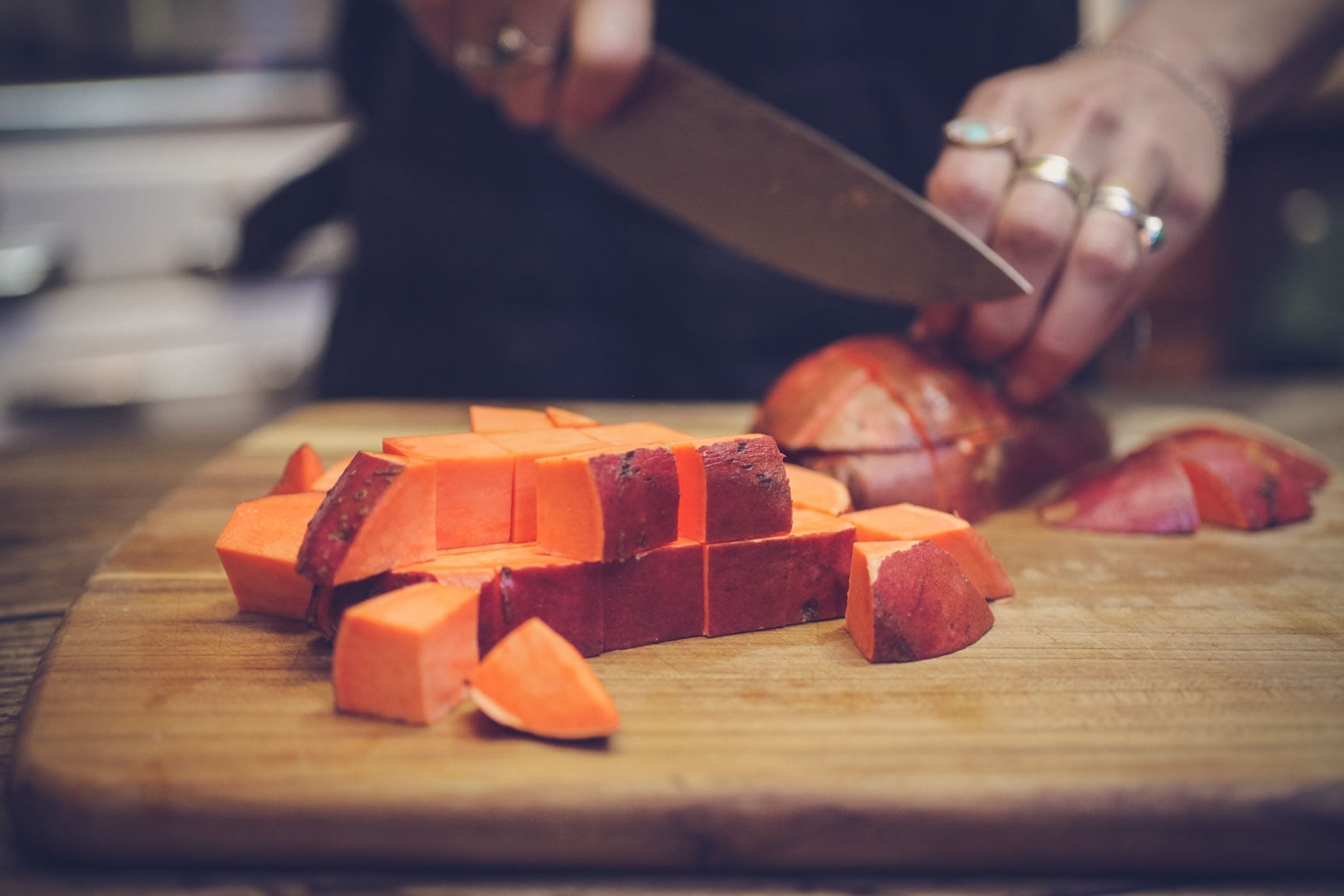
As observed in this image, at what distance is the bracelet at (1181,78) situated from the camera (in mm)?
2125

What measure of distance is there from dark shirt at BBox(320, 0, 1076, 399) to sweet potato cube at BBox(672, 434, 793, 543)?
58.6 inches

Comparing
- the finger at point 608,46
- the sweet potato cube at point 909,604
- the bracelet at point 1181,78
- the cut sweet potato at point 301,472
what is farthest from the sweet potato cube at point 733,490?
the bracelet at point 1181,78

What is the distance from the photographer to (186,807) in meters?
1.02

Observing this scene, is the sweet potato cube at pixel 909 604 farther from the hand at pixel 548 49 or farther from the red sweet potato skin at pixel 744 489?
the hand at pixel 548 49

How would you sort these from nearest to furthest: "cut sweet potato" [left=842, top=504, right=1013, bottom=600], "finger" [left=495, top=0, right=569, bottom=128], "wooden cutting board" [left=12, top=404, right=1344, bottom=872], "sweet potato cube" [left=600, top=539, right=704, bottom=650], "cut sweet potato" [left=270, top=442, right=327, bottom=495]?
"wooden cutting board" [left=12, top=404, right=1344, bottom=872] < "sweet potato cube" [left=600, top=539, right=704, bottom=650] < "cut sweet potato" [left=842, top=504, right=1013, bottom=600] < "cut sweet potato" [left=270, top=442, right=327, bottom=495] < "finger" [left=495, top=0, right=569, bottom=128]

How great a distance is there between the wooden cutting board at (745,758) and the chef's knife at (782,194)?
0.74 m

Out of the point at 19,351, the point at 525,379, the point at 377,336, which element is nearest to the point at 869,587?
the point at 525,379

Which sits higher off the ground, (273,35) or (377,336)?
(273,35)

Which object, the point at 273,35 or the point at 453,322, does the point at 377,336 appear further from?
the point at 273,35

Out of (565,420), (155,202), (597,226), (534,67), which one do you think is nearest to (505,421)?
(565,420)

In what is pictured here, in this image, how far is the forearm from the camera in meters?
2.17

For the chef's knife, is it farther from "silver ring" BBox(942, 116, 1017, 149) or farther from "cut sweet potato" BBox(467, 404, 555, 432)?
"cut sweet potato" BBox(467, 404, 555, 432)

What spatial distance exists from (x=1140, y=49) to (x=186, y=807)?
2325 millimetres

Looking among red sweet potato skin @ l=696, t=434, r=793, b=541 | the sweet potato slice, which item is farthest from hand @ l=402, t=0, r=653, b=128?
the sweet potato slice
